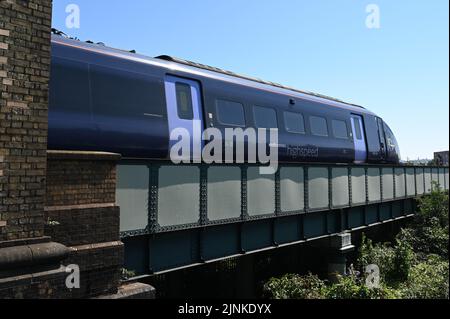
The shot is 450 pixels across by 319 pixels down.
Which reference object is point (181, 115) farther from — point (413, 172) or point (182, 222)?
point (413, 172)

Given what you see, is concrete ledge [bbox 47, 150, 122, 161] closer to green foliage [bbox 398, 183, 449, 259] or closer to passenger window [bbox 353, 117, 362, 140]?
passenger window [bbox 353, 117, 362, 140]

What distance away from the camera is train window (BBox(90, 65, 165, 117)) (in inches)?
347

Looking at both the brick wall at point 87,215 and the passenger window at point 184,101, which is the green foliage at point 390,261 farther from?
the brick wall at point 87,215

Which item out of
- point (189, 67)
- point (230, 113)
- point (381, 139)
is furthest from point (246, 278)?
point (381, 139)

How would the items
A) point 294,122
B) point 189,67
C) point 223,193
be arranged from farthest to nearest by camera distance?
point 294,122
point 189,67
point 223,193

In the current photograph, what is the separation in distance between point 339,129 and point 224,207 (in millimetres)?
9484

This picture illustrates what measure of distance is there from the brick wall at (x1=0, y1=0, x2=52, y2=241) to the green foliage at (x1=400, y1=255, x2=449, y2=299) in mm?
10810

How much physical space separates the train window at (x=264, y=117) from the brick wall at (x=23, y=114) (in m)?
8.12

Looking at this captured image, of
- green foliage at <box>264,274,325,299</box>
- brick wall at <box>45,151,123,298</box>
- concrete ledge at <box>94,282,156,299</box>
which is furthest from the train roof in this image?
green foliage at <box>264,274,325,299</box>

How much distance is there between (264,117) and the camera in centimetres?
1341

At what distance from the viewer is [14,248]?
5035 mm

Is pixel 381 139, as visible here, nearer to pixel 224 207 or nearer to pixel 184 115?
pixel 184 115
